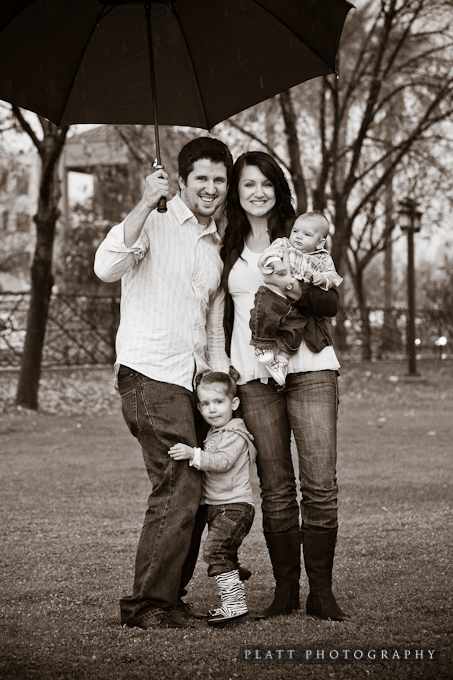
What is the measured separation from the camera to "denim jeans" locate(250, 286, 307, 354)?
410cm

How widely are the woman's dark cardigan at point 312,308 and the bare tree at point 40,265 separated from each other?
32.1 feet

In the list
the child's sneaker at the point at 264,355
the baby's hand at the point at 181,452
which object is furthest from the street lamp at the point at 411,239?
the baby's hand at the point at 181,452

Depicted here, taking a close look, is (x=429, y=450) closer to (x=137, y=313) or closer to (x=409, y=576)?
(x=409, y=576)

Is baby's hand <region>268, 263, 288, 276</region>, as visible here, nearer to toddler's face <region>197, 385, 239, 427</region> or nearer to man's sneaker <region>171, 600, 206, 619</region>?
toddler's face <region>197, 385, 239, 427</region>

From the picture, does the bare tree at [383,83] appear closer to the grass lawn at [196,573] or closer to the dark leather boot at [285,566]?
the grass lawn at [196,573]

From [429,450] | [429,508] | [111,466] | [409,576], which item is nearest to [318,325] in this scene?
[409,576]

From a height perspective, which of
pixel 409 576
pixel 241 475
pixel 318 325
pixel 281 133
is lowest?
pixel 409 576

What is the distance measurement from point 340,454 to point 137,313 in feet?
20.8

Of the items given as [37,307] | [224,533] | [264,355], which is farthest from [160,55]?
[37,307]

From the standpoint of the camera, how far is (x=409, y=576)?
507 cm

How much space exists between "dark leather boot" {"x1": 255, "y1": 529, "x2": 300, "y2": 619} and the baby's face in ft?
4.45

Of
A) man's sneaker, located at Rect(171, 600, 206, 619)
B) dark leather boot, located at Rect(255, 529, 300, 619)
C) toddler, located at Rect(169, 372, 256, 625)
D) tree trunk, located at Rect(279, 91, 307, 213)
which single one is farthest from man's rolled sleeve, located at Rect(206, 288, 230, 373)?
tree trunk, located at Rect(279, 91, 307, 213)

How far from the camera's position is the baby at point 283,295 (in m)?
4.11

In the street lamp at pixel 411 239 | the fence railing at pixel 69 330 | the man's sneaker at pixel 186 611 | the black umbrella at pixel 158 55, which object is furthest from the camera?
the fence railing at pixel 69 330
